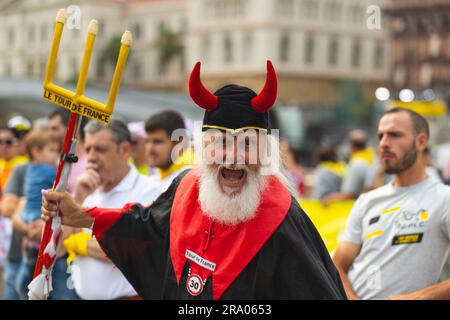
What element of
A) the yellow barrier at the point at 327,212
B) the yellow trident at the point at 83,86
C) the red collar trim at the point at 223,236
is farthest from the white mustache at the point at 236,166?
the yellow barrier at the point at 327,212

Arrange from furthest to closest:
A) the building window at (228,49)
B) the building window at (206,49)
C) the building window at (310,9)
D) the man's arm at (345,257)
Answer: the building window at (206,49), the building window at (228,49), the building window at (310,9), the man's arm at (345,257)

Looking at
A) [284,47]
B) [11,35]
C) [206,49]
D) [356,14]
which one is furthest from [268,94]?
[206,49]

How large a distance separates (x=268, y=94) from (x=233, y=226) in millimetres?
538

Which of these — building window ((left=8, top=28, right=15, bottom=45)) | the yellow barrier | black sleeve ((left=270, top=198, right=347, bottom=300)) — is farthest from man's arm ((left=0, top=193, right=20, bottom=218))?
building window ((left=8, top=28, right=15, bottom=45))

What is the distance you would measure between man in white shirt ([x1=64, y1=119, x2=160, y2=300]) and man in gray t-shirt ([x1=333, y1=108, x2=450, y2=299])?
118 centimetres

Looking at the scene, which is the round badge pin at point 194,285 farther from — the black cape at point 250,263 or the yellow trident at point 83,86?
the yellow trident at point 83,86

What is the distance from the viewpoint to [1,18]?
3284 cm

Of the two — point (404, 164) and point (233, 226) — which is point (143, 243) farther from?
point (404, 164)

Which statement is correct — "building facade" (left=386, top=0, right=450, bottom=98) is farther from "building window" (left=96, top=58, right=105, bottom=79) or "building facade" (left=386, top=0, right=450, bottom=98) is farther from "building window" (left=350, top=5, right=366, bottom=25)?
"building window" (left=96, top=58, right=105, bottom=79)

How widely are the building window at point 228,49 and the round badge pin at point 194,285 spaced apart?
209ft

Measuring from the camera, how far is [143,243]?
12.6ft

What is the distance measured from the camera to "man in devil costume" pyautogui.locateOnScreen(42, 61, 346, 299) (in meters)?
3.50

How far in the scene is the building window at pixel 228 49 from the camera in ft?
221
